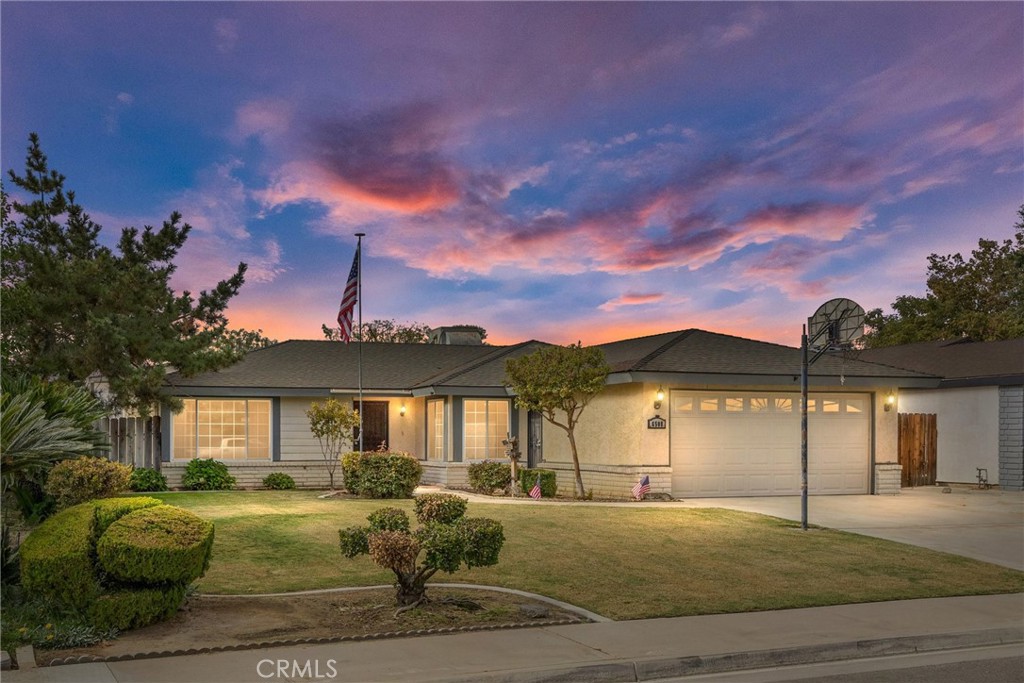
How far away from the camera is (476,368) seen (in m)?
27.8

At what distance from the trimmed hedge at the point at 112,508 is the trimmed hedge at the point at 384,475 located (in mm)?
12209

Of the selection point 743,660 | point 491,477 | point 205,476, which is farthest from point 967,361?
point 743,660

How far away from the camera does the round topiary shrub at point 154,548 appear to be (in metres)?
8.38

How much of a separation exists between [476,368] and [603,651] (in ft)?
65.5

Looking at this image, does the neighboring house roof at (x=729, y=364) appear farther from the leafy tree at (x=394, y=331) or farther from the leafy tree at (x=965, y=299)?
the leafy tree at (x=394, y=331)

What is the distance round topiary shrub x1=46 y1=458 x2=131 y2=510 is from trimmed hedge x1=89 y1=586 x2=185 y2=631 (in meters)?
2.23

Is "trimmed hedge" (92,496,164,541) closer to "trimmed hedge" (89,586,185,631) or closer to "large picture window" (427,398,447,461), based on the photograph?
"trimmed hedge" (89,586,185,631)

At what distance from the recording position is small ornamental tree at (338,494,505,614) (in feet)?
30.3

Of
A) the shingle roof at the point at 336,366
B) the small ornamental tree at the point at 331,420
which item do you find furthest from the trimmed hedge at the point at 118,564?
the shingle roof at the point at 336,366

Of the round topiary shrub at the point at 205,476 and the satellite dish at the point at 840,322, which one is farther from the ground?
the satellite dish at the point at 840,322

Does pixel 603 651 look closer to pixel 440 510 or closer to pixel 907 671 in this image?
pixel 907 671

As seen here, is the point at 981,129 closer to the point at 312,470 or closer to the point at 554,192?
the point at 554,192

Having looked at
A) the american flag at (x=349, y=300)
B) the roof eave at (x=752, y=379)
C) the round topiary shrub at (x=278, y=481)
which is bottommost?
the round topiary shrub at (x=278, y=481)

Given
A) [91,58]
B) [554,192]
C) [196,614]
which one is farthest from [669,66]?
[196,614]
